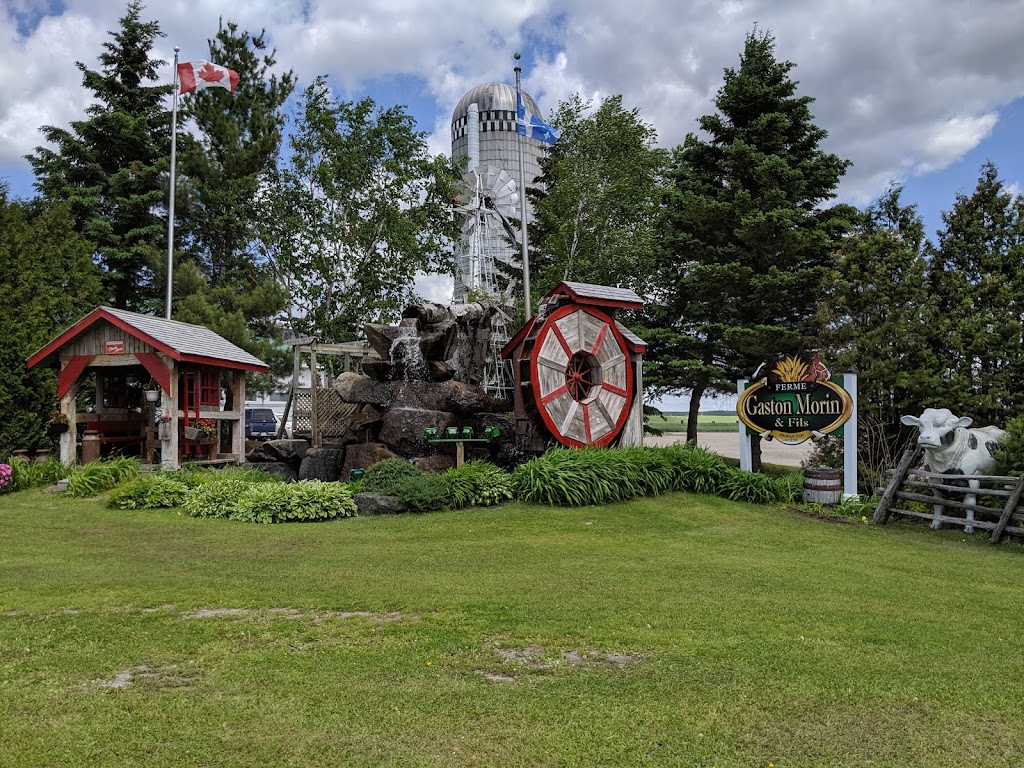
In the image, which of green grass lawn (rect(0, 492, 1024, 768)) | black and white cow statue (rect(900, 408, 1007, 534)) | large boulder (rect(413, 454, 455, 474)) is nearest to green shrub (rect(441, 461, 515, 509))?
large boulder (rect(413, 454, 455, 474))

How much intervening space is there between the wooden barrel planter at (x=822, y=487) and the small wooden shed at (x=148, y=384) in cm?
1209

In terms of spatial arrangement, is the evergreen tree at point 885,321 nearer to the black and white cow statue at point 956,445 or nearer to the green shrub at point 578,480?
the black and white cow statue at point 956,445

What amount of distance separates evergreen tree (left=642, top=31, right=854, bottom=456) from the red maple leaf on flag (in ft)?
41.5

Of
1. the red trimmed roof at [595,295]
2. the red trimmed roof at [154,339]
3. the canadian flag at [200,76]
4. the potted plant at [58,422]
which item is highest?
the canadian flag at [200,76]

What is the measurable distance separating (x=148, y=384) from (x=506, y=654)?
Answer: 52.5 ft

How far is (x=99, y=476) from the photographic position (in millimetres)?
13328

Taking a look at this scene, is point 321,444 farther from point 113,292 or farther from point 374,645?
point 113,292

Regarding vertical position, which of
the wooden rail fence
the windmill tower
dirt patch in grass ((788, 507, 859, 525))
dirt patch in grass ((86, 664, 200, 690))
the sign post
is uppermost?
the windmill tower

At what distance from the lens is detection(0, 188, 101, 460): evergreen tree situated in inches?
610

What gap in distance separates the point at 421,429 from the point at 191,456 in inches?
243

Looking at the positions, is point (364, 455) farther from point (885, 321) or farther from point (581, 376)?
point (885, 321)

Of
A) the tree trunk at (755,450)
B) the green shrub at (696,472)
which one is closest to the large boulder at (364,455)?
the green shrub at (696,472)

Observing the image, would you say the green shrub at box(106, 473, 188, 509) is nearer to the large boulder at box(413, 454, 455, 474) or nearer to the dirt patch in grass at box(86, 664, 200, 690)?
the large boulder at box(413, 454, 455, 474)

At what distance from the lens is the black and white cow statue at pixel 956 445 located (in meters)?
10.8
